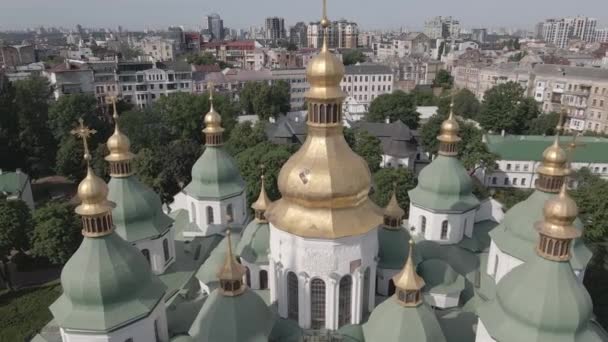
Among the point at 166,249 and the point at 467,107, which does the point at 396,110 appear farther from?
the point at 166,249

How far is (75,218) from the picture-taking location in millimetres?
33250

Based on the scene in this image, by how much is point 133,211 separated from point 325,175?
37.1 feet

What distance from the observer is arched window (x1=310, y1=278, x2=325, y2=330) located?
17359 mm

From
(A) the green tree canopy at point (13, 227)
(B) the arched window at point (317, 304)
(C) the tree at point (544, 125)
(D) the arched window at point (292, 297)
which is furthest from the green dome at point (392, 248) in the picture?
(C) the tree at point (544, 125)

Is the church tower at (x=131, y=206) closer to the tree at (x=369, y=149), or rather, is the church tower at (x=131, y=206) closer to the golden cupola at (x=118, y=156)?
the golden cupola at (x=118, y=156)

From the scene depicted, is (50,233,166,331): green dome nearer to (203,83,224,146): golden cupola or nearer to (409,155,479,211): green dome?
(203,83,224,146): golden cupola

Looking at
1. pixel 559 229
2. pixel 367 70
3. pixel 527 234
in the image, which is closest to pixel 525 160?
pixel 527 234

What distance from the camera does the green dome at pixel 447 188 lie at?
2370cm

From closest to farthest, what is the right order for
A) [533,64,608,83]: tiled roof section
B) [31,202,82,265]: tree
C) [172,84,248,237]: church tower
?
[172,84,248,237]: church tower, [31,202,82,265]: tree, [533,64,608,83]: tiled roof section

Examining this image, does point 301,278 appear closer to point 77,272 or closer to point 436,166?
point 77,272

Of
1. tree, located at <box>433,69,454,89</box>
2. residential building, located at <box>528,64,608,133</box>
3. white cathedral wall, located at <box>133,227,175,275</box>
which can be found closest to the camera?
white cathedral wall, located at <box>133,227,175,275</box>

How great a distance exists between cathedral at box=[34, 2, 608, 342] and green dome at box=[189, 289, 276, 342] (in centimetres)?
4

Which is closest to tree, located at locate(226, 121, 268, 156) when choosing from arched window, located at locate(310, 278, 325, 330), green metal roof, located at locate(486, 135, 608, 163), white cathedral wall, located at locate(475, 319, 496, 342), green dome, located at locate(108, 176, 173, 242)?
green metal roof, located at locate(486, 135, 608, 163)

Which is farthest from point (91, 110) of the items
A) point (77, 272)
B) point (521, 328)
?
point (521, 328)
